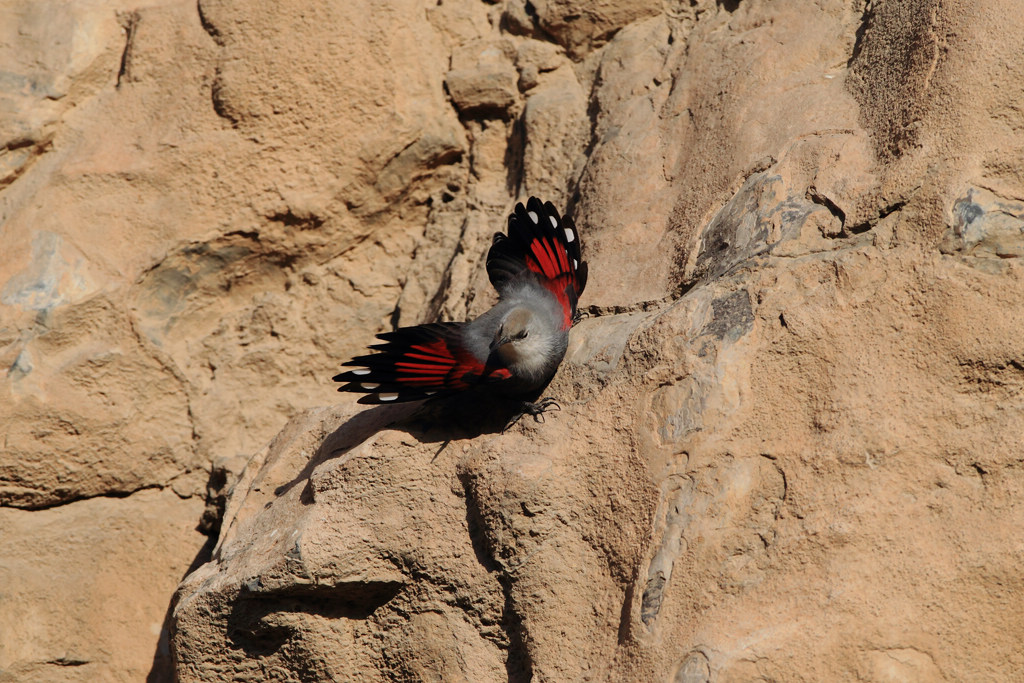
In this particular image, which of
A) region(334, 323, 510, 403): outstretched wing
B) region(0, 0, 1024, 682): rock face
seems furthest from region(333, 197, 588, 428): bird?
region(0, 0, 1024, 682): rock face

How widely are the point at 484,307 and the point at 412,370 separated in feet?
2.85

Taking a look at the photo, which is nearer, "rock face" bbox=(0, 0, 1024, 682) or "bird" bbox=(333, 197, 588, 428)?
"rock face" bbox=(0, 0, 1024, 682)

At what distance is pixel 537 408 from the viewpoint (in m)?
3.09

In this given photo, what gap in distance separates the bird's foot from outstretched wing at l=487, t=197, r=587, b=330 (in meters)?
0.40

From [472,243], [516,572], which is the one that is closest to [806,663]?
[516,572]

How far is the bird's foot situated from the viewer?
3070 millimetres

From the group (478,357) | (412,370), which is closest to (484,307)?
(478,357)

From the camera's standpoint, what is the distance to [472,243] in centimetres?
421

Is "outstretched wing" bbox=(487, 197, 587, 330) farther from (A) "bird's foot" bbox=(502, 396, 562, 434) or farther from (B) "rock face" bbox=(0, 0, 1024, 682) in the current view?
(A) "bird's foot" bbox=(502, 396, 562, 434)

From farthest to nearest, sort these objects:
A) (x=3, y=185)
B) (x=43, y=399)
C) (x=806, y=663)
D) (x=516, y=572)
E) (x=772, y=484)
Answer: (x=3, y=185) < (x=43, y=399) < (x=516, y=572) < (x=772, y=484) < (x=806, y=663)

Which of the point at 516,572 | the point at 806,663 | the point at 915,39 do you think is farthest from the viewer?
the point at 915,39

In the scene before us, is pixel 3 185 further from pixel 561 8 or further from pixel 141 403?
pixel 561 8

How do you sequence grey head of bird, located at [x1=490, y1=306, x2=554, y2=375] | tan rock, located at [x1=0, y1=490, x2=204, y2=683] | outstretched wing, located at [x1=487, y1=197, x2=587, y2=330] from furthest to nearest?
tan rock, located at [x1=0, y1=490, x2=204, y2=683] → outstretched wing, located at [x1=487, y1=197, x2=587, y2=330] → grey head of bird, located at [x1=490, y1=306, x2=554, y2=375]

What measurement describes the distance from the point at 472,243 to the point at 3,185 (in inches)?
80.6
